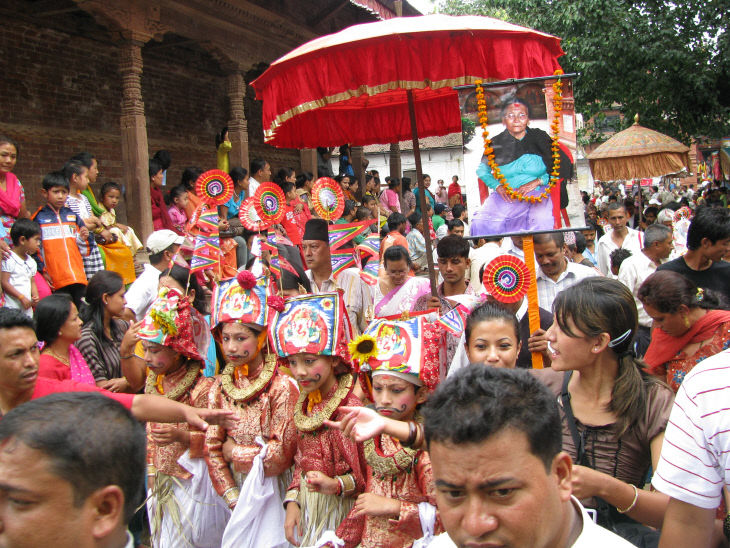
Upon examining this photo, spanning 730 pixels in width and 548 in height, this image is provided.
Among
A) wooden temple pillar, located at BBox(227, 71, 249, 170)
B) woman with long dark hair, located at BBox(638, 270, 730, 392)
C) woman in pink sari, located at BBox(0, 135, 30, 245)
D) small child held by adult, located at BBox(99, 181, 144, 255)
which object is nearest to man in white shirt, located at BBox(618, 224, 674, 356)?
woman with long dark hair, located at BBox(638, 270, 730, 392)

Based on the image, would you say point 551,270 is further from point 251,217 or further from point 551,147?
point 251,217

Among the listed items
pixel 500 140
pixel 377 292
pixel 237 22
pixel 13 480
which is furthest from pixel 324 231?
pixel 237 22

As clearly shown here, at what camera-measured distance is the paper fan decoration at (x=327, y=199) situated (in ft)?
15.2

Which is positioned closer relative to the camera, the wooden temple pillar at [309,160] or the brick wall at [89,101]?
the brick wall at [89,101]

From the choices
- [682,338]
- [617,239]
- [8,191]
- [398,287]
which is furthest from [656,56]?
[8,191]

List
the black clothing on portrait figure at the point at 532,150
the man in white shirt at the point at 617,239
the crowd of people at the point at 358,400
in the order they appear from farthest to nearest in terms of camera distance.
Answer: the man in white shirt at the point at 617,239, the black clothing on portrait figure at the point at 532,150, the crowd of people at the point at 358,400

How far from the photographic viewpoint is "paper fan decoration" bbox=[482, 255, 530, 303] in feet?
11.5

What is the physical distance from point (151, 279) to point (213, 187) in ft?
4.03

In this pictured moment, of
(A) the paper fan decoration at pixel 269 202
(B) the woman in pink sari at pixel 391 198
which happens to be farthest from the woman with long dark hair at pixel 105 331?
(B) the woman in pink sari at pixel 391 198

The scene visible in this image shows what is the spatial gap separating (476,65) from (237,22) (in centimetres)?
796

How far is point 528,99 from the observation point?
143 inches

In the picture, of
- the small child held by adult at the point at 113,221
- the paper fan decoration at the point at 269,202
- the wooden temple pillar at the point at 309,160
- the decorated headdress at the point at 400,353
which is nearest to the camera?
the decorated headdress at the point at 400,353

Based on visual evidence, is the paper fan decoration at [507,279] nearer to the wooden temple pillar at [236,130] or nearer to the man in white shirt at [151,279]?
the man in white shirt at [151,279]

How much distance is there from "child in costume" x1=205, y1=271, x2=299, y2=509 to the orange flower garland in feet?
4.76
